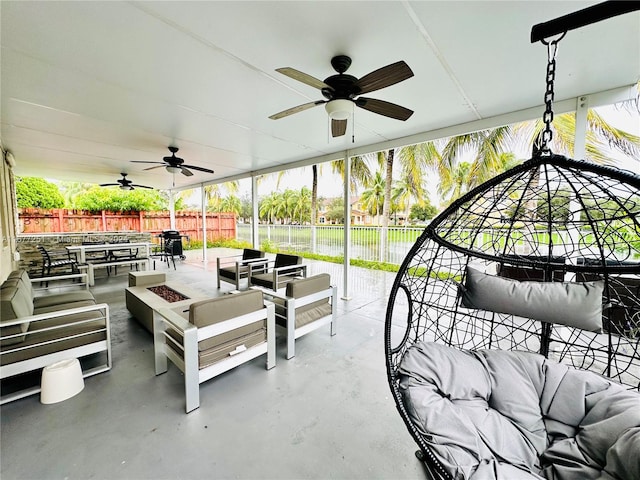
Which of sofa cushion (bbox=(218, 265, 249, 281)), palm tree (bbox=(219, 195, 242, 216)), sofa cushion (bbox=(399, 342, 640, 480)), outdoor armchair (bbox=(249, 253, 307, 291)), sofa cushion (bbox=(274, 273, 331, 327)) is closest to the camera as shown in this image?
sofa cushion (bbox=(399, 342, 640, 480))

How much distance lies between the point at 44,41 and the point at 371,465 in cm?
348

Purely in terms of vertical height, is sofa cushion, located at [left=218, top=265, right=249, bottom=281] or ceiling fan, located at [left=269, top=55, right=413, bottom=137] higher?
ceiling fan, located at [left=269, top=55, right=413, bottom=137]

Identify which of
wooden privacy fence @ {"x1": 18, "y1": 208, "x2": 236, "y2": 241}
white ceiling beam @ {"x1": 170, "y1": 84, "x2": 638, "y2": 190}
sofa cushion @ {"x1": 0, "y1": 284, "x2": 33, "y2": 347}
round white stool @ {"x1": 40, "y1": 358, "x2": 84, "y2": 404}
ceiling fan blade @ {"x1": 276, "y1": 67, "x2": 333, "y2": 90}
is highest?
white ceiling beam @ {"x1": 170, "y1": 84, "x2": 638, "y2": 190}

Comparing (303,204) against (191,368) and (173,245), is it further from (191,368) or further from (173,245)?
(191,368)

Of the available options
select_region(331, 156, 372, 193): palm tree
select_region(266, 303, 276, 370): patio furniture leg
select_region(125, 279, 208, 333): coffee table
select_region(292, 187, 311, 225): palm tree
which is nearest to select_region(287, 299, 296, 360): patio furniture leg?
select_region(266, 303, 276, 370): patio furniture leg

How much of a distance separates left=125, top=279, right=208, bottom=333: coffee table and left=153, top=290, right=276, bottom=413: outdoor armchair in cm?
51

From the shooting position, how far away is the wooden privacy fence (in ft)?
27.0

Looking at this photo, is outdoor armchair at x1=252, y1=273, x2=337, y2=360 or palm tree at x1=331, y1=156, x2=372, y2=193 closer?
outdoor armchair at x1=252, y1=273, x2=337, y2=360

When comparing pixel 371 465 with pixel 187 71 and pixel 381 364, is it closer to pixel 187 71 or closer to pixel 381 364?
pixel 381 364

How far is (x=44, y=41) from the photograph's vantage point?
1.78 metres

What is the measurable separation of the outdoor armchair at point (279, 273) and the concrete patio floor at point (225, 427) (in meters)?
1.55

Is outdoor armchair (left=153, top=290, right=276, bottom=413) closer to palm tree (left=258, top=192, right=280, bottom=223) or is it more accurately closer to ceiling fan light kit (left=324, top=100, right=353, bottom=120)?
ceiling fan light kit (left=324, top=100, right=353, bottom=120)

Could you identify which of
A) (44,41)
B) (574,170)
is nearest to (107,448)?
(44,41)

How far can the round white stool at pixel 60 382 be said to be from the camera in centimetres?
192
